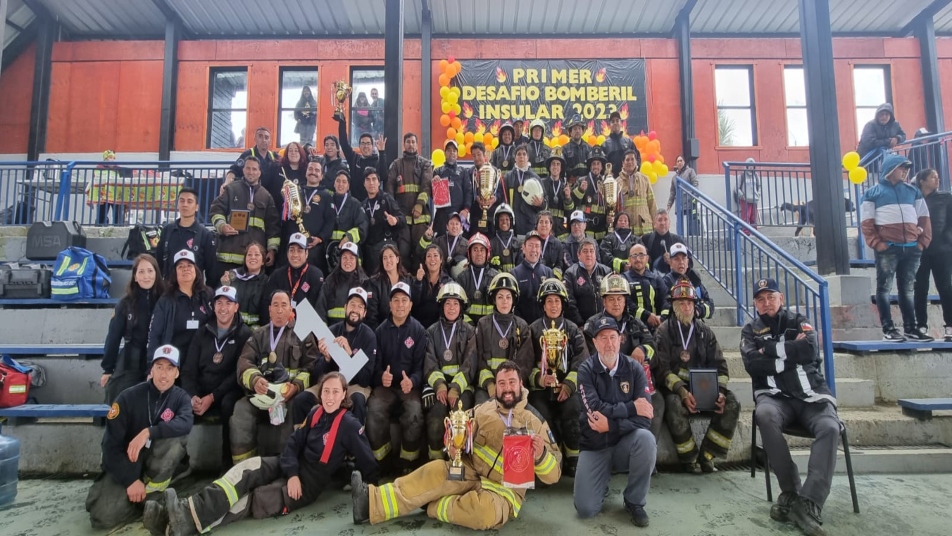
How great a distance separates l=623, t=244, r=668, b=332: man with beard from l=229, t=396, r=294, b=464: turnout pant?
410cm

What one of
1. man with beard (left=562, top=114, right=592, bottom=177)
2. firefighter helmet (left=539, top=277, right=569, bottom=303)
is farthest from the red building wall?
firefighter helmet (left=539, top=277, right=569, bottom=303)

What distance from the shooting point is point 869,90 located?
46.8 ft

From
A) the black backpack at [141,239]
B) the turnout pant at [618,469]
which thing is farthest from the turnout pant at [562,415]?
the black backpack at [141,239]

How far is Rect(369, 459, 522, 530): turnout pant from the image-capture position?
12.1ft

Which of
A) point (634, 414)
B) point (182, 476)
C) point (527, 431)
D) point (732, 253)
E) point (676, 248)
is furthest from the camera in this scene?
point (732, 253)

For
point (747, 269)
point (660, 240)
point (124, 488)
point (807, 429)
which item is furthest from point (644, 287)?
point (124, 488)

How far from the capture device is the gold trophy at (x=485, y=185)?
746cm

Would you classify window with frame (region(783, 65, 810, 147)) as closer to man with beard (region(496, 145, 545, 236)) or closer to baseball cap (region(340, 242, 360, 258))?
man with beard (region(496, 145, 545, 236))

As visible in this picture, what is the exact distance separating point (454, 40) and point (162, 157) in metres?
8.80

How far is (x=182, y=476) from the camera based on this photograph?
4.76 metres

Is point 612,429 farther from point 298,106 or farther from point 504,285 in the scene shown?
point 298,106

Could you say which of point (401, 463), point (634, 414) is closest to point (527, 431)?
point (634, 414)

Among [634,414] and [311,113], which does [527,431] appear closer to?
[634,414]

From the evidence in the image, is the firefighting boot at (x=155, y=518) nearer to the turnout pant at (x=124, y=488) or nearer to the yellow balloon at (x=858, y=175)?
the turnout pant at (x=124, y=488)
